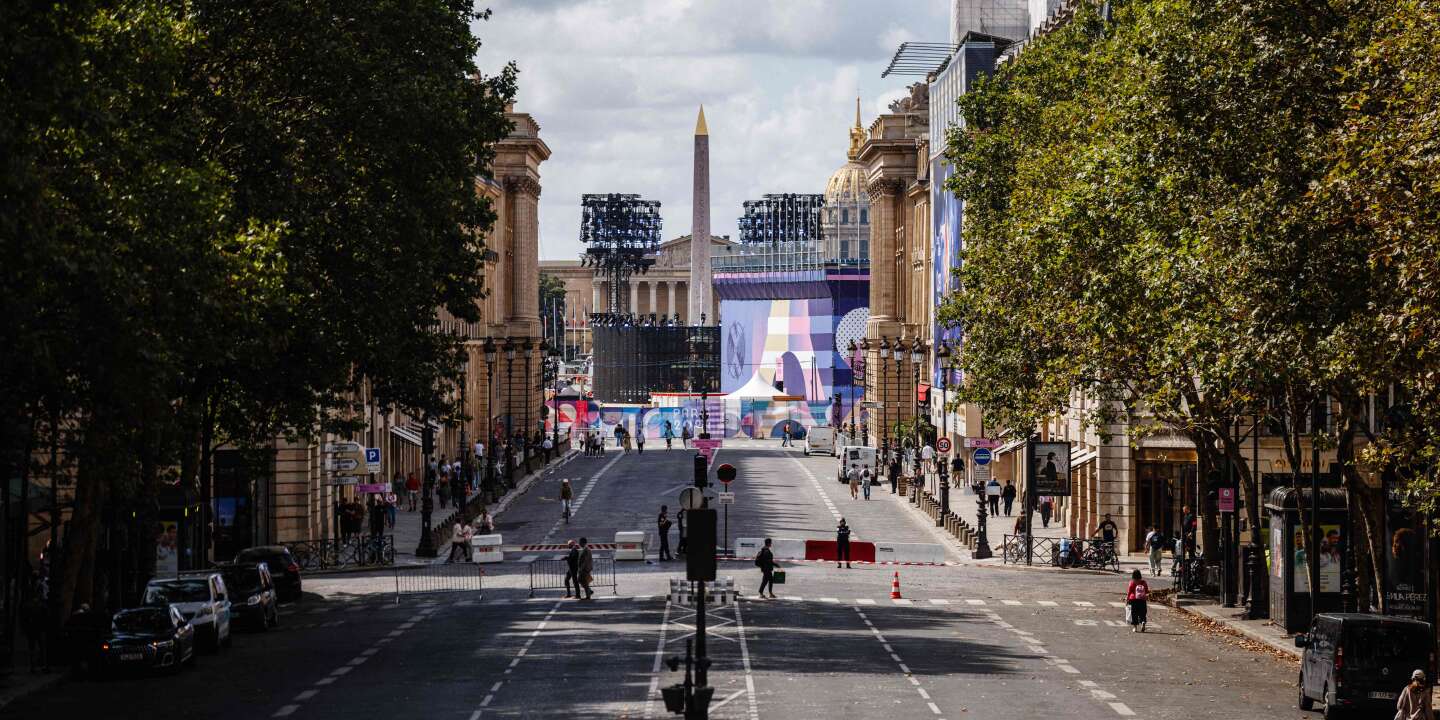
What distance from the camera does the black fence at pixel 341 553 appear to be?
61.9 metres

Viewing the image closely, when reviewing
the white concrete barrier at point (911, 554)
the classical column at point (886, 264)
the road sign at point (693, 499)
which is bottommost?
the white concrete barrier at point (911, 554)

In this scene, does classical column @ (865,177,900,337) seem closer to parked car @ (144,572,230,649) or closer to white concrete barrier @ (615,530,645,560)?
white concrete barrier @ (615,530,645,560)

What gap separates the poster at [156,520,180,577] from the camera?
49062 millimetres

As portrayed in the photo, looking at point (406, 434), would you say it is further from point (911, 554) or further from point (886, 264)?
point (886, 264)

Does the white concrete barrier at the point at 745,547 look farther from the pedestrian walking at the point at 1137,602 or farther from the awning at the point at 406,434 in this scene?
the awning at the point at 406,434

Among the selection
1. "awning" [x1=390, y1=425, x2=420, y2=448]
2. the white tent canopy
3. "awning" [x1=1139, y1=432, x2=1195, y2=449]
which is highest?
the white tent canopy

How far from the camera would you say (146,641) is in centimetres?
3575

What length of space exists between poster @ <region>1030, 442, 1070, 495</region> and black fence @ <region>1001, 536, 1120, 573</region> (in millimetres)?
1657

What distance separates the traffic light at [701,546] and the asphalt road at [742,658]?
16.2 ft

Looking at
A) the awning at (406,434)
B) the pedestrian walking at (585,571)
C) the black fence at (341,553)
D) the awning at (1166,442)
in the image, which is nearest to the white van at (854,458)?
the awning at (406,434)

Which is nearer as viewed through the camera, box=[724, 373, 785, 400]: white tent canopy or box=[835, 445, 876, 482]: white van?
box=[835, 445, 876, 482]: white van

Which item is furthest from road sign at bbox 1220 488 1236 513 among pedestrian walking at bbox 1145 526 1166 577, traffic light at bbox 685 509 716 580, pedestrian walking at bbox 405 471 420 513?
pedestrian walking at bbox 405 471 420 513

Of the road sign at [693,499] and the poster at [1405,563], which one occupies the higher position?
the road sign at [693,499]

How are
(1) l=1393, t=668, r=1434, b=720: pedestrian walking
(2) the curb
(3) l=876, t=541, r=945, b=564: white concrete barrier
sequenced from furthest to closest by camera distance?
(3) l=876, t=541, r=945, b=564: white concrete barrier < (2) the curb < (1) l=1393, t=668, r=1434, b=720: pedestrian walking
